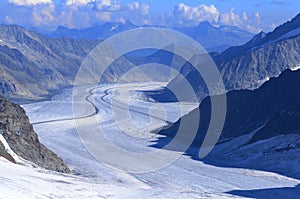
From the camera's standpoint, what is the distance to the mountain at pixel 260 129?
282ft

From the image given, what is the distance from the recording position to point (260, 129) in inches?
3893

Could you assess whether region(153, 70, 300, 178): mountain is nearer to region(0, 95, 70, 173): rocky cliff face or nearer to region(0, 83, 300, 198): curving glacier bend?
region(0, 83, 300, 198): curving glacier bend

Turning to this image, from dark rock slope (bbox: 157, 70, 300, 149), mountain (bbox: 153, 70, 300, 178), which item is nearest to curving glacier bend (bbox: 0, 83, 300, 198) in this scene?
mountain (bbox: 153, 70, 300, 178)

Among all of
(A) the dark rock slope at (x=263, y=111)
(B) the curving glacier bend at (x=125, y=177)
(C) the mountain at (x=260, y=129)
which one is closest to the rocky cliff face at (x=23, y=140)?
(B) the curving glacier bend at (x=125, y=177)

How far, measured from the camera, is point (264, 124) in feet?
338

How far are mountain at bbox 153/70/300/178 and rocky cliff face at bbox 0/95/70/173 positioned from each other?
2341cm

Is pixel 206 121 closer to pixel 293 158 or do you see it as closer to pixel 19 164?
pixel 293 158

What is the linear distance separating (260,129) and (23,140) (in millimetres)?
37480

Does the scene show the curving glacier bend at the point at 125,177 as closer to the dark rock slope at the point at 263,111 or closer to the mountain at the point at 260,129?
the mountain at the point at 260,129

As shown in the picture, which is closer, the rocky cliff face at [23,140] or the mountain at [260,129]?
the rocky cliff face at [23,140]

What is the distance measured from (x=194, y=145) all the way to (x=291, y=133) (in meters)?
19.0

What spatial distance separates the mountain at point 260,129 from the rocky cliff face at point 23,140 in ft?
76.8

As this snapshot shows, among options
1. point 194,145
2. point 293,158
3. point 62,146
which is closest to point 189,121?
point 194,145

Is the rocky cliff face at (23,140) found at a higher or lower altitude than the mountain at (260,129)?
lower
